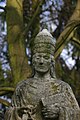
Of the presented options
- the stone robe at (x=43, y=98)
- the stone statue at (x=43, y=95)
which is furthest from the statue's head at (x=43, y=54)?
the stone robe at (x=43, y=98)

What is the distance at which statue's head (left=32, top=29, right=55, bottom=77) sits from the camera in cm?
Result: 755

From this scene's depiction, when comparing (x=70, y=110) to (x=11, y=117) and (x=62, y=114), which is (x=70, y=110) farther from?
(x=11, y=117)

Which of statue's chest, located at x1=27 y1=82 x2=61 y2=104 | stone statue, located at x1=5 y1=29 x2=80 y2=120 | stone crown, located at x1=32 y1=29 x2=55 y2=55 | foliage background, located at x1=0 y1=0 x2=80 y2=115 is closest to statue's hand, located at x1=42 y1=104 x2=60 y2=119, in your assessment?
stone statue, located at x1=5 y1=29 x2=80 y2=120

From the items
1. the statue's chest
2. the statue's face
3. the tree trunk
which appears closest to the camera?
the statue's chest

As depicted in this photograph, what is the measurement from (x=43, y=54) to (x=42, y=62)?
124 millimetres

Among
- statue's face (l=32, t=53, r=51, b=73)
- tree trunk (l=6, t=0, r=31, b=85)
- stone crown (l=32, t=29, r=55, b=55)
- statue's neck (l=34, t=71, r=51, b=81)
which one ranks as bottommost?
tree trunk (l=6, t=0, r=31, b=85)

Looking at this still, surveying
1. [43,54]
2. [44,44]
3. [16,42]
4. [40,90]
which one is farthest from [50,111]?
[16,42]

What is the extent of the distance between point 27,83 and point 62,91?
Result: 518 mm

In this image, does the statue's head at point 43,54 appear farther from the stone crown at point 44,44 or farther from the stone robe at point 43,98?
the stone robe at point 43,98

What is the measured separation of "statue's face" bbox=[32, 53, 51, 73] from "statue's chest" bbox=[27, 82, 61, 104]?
0.70 feet

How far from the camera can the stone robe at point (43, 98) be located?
7.13 m

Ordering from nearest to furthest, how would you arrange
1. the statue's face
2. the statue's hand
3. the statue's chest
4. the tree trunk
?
the statue's hand < the statue's chest < the statue's face < the tree trunk

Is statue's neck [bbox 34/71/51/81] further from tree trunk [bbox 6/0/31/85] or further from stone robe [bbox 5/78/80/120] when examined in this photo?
tree trunk [bbox 6/0/31/85]

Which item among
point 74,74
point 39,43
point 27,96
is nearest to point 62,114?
point 27,96
